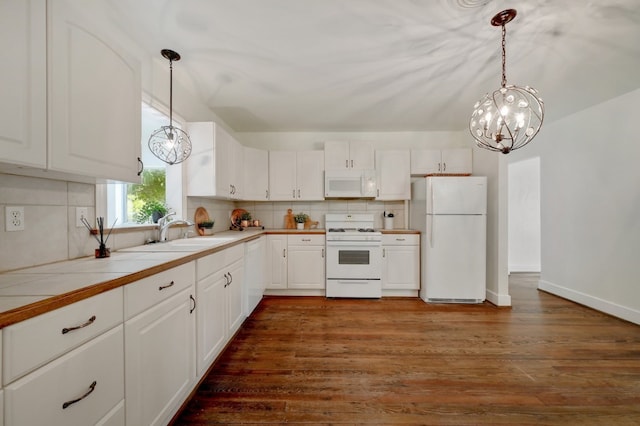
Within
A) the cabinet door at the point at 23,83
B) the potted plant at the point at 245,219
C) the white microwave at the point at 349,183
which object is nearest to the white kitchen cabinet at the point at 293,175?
the white microwave at the point at 349,183

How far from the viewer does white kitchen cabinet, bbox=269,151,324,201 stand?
12.4 ft

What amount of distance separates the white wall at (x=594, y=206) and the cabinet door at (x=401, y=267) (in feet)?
6.47

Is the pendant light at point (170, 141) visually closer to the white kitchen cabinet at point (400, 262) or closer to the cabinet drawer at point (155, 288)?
the cabinet drawer at point (155, 288)

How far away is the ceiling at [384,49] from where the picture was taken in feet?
5.27

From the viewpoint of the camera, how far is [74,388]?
0.83 m

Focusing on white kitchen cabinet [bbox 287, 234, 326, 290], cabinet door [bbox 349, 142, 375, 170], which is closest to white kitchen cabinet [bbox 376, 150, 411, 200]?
cabinet door [bbox 349, 142, 375, 170]

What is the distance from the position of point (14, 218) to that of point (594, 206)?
5.11m

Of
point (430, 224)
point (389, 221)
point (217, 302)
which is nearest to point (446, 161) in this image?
point (430, 224)

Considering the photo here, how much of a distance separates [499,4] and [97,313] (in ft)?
8.57

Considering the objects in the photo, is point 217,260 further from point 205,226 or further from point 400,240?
point 400,240

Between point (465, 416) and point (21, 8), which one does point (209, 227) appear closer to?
point (21, 8)

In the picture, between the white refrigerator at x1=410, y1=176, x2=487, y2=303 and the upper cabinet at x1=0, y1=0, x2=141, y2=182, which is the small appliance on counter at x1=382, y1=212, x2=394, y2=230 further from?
the upper cabinet at x1=0, y1=0, x2=141, y2=182

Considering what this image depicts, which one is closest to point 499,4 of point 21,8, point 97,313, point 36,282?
point 21,8

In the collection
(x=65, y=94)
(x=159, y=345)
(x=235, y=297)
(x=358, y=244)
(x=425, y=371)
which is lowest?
(x=425, y=371)
